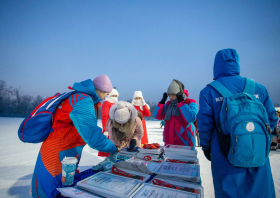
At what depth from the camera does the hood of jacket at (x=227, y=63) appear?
4.73ft

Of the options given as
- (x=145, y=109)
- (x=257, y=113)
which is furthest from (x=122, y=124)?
(x=145, y=109)

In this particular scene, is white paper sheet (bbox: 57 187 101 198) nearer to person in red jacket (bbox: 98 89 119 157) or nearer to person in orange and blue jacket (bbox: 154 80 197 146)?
person in orange and blue jacket (bbox: 154 80 197 146)

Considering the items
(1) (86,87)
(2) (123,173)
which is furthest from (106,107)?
(2) (123,173)

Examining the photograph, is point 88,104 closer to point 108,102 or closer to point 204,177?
point 204,177

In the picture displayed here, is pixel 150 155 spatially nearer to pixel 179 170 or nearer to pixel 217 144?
pixel 179 170

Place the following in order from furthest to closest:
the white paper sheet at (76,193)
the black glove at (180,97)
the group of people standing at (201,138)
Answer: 1. the black glove at (180,97)
2. the group of people standing at (201,138)
3. the white paper sheet at (76,193)

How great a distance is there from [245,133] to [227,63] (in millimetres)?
759

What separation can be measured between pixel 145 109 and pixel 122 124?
238 centimetres

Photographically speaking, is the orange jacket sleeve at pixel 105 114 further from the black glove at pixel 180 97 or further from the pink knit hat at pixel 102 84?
the pink knit hat at pixel 102 84

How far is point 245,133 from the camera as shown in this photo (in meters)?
1.06

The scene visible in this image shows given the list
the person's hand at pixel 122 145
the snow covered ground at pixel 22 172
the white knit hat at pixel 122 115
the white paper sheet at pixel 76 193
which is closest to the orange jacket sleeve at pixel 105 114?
the snow covered ground at pixel 22 172

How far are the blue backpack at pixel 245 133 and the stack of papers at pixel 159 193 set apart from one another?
0.53 m

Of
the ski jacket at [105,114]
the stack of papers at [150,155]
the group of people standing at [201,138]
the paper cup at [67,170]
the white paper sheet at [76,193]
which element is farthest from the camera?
the ski jacket at [105,114]

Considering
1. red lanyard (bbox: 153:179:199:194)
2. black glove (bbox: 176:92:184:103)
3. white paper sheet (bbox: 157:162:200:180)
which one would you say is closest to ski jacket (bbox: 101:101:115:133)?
black glove (bbox: 176:92:184:103)
